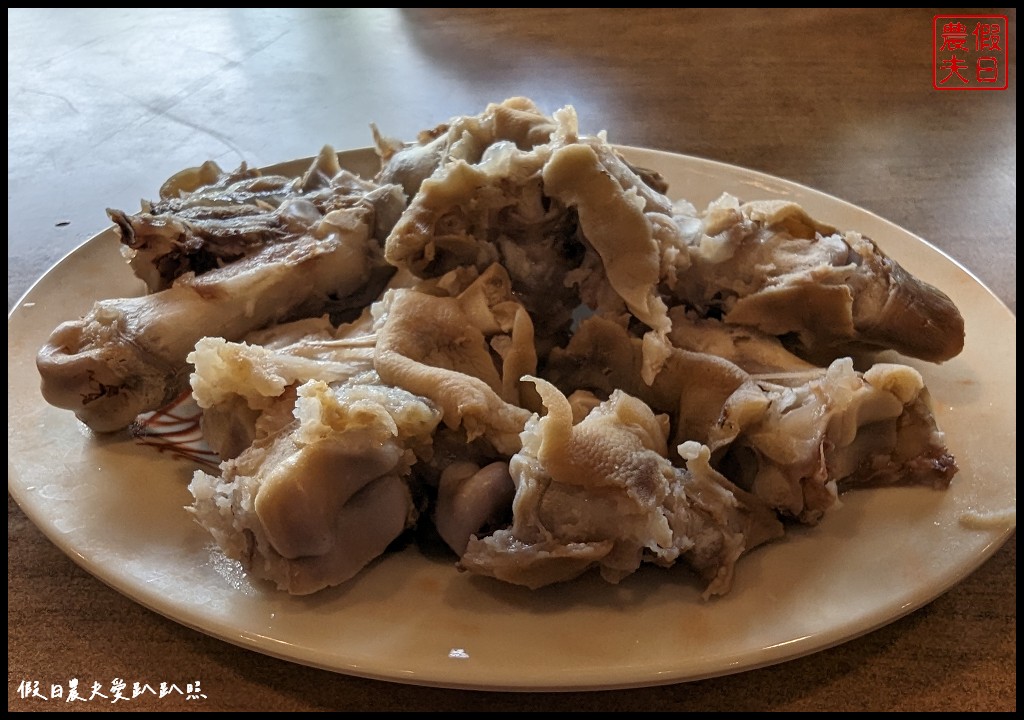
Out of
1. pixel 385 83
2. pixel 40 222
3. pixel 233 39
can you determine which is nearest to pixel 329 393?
pixel 40 222

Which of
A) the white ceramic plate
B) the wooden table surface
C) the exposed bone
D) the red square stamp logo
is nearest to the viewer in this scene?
the white ceramic plate

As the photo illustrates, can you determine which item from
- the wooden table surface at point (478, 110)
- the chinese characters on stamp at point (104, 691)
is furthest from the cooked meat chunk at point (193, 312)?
the chinese characters on stamp at point (104, 691)

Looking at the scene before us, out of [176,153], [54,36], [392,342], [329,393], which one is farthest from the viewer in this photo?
[54,36]

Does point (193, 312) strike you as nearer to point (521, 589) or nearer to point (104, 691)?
point (104, 691)

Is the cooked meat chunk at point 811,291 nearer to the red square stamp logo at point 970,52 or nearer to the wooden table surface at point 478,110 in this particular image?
the wooden table surface at point 478,110

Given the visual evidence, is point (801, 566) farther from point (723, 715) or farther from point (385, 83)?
point (385, 83)

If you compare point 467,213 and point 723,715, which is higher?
point 467,213

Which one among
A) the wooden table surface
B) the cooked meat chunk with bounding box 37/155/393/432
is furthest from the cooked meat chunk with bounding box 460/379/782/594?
the cooked meat chunk with bounding box 37/155/393/432

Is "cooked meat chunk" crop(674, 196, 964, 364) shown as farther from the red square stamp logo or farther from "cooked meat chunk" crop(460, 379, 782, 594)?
the red square stamp logo
